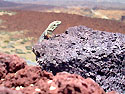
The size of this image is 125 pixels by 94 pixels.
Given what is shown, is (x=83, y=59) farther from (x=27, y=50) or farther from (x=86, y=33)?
(x=27, y=50)

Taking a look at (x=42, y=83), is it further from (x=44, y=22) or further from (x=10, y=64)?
(x=44, y=22)

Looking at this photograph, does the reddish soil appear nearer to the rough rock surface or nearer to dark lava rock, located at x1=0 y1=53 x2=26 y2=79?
dark lava rock, located at x1=0 y1=53 x2=26 y2=79

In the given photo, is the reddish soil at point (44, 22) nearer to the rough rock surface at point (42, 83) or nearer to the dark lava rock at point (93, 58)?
the dark lava rock at point (93, 58)

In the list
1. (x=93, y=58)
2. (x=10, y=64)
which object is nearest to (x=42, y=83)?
(x=10, y=64)

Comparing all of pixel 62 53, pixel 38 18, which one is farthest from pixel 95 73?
pixel 38 18

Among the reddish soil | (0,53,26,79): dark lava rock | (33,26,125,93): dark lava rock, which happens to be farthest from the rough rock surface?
the reddish soil

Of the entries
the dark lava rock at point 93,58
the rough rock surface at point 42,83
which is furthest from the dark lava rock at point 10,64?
the dark lava rock at point 93,58
